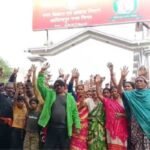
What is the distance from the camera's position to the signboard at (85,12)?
25891mm

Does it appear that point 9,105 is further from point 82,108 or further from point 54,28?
point 54,28

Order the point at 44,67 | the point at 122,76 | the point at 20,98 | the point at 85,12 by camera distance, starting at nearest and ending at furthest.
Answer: the point at 122,76
the point at 44,67
the point at 20,98
the point at 85,12

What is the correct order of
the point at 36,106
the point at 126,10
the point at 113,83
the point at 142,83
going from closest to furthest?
1. the point at 142,83
2. the point at 113,83
3. the point at 36,106
4. the point at 126,10

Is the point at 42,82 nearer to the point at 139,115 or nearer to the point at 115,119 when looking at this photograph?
the point at 115,119

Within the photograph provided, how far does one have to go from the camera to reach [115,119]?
7.90 m

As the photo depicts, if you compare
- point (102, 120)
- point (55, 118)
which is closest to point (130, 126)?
point (102, 120)

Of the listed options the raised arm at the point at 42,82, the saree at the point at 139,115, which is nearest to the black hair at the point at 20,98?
the raised arm at the point at 42,82

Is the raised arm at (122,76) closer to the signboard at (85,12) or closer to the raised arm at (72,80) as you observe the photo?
the raised arm at (72,80)

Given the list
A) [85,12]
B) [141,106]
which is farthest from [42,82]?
[85,12]

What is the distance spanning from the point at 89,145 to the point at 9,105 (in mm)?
1668

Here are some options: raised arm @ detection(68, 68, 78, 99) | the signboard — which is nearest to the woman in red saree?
raised arm @ detection(68, 68, 78, 99)

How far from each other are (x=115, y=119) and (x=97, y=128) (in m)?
0.42

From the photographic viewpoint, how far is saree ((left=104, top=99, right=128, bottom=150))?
7.91 metres

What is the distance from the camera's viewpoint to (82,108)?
8.29m
